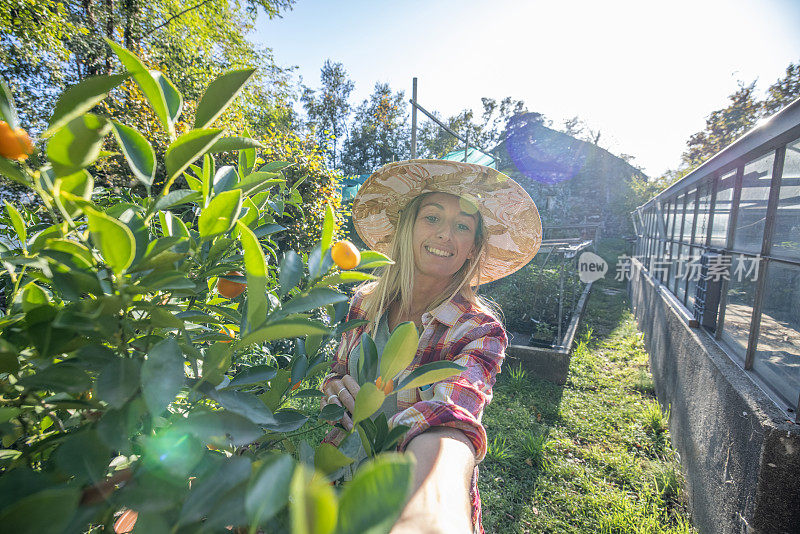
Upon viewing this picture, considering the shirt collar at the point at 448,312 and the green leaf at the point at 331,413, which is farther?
the shirt collar at the point at 448,312

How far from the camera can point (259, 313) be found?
312 millimetres

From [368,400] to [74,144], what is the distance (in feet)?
1.06

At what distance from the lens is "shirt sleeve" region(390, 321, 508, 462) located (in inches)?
26.9

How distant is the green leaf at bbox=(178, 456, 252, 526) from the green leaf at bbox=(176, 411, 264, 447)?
0.03 metres

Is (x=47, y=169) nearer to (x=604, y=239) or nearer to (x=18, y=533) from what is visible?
(x=18, y=533)

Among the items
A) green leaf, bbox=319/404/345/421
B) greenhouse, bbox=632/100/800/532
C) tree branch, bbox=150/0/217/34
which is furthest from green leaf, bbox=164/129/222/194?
tree branch, bbox=150/0/217/34

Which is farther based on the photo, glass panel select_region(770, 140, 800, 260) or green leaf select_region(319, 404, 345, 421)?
glass panel select_region(770, 140, 800, 260)

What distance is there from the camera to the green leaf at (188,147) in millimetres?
326

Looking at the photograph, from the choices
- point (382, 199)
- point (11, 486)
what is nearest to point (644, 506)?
point (382, 199)

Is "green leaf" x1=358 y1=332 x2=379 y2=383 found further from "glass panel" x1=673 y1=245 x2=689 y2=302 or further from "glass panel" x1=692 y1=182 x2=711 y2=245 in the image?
"glass panel" x1=673 y1=245 x2=689 y2=302

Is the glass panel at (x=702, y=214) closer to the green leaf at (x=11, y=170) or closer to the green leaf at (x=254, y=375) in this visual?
the green leaf at (x=254, y=375)

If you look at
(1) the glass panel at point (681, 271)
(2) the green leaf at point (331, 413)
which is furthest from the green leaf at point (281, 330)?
(1) the glass panel at point (681, 271)

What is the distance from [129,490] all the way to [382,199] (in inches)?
58.0

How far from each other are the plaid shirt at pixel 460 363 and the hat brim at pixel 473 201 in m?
0.41
